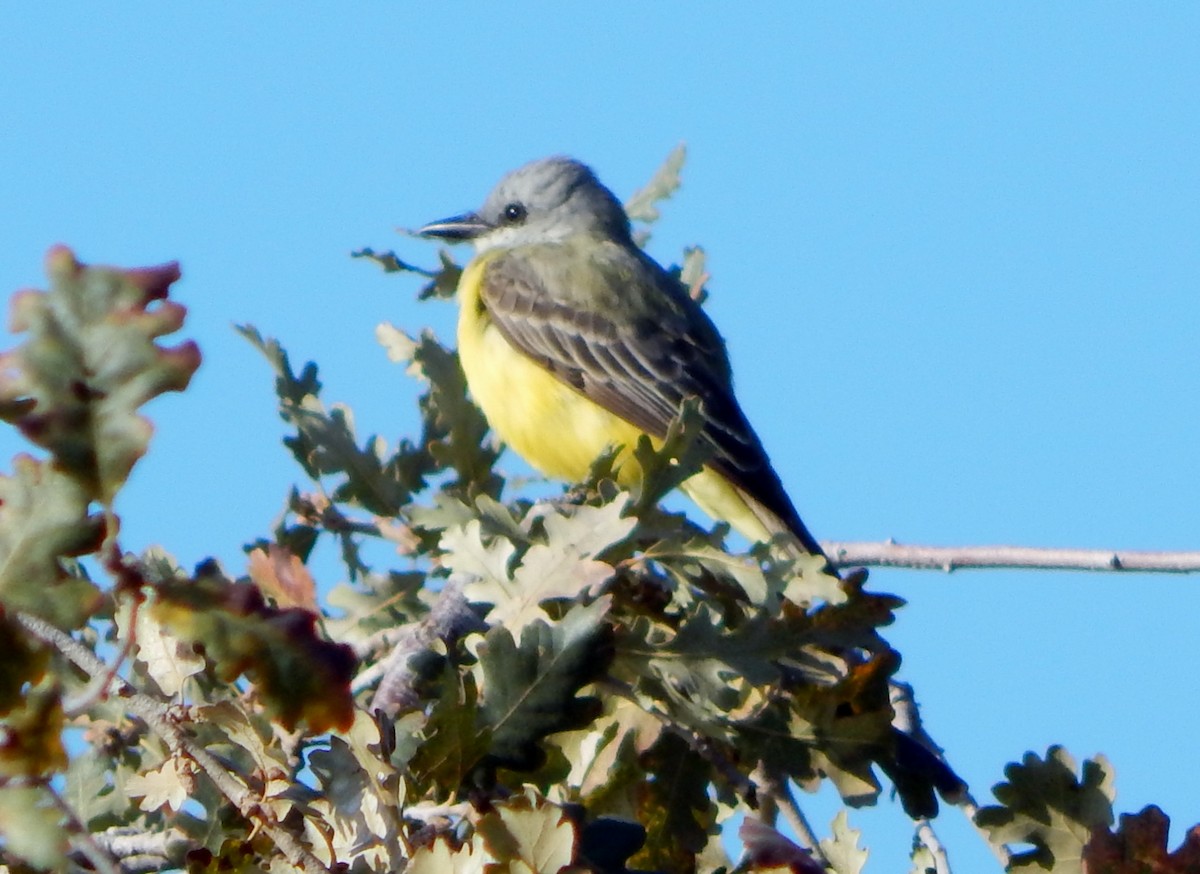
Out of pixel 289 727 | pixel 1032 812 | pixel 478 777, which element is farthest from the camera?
pixel 1032 812

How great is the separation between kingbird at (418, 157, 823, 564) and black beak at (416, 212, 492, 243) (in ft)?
0.07

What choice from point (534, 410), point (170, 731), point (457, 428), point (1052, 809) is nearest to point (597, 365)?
point (534, 410)

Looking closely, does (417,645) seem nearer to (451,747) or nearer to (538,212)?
(451,747)

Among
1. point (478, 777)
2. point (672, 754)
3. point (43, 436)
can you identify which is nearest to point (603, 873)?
point (478, 777)

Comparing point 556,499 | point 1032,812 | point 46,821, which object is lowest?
point 46,821

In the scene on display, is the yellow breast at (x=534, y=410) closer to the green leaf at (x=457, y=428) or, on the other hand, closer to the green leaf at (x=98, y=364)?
the green leaf at (x=457, y=428)

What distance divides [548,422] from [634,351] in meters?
0.62

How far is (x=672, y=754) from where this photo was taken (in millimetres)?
2879

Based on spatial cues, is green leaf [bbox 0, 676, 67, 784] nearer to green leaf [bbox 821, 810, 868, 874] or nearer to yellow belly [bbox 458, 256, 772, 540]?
green leaf [bbox 821, 810, 868, 874]

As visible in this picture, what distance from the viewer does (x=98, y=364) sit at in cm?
124

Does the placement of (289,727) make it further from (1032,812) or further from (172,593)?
(1032,812)

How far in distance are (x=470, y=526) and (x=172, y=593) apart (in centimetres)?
148

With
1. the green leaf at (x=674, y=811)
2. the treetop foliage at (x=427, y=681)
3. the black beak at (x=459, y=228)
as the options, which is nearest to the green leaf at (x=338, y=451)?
the treetop foliage at (x=427, y=681)

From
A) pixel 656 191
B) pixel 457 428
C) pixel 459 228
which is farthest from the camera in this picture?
pixel 459 228
